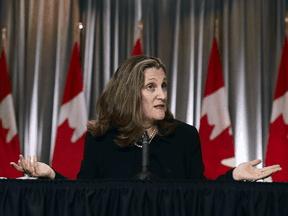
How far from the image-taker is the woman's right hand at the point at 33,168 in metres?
0.89

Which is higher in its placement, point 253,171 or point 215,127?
point 253,171

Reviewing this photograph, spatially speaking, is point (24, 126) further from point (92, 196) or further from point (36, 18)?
point (92, 196)

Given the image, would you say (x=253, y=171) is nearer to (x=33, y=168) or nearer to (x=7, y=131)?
(x=33, y=168)

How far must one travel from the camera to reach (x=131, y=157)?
135 centimetres

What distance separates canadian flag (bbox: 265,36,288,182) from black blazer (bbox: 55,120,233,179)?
1.68 m

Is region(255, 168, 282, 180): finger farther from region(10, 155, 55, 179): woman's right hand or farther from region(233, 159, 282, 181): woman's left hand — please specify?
region(10, 155, 55, 179): woman's right hand

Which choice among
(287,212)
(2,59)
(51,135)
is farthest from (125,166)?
(2,59)

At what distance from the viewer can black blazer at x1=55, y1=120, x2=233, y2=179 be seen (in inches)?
52.9

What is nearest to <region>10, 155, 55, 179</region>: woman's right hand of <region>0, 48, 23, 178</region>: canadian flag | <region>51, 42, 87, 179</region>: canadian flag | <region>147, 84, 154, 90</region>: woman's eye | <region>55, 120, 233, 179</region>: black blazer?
<region>55, 120, 233, 179</region>: black blazer

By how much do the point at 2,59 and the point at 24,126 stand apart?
741 millimetres

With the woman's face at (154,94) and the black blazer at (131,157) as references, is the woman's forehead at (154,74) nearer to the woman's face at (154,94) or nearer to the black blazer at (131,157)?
the woman's face at (154,94)

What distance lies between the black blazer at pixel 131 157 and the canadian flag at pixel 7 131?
188 centimetres

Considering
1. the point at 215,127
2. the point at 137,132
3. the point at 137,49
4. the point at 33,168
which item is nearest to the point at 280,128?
the point at 215,127

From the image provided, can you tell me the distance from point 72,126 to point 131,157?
1.81 m
